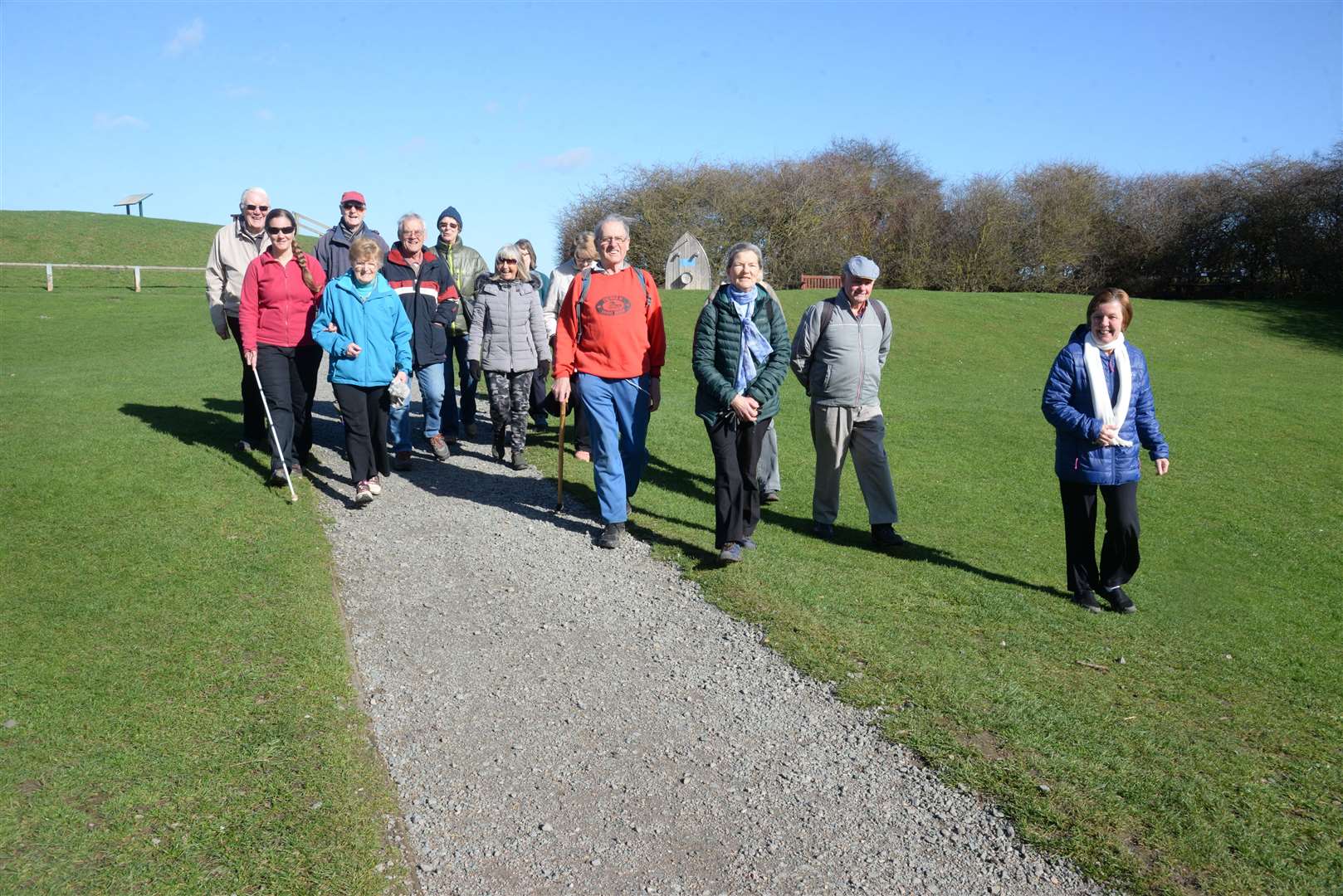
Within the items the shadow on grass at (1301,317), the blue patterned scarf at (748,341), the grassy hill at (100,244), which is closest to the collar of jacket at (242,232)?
the blue patterned scarf at (748,341)

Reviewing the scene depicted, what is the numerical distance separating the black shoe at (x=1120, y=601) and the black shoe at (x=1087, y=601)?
105mm

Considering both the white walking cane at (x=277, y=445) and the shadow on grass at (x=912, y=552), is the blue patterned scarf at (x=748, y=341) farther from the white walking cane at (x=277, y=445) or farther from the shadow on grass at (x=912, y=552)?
the white walking cane at (x=277, y=445)

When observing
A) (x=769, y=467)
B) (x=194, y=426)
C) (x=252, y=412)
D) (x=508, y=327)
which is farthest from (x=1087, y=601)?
(x=194, y=426)

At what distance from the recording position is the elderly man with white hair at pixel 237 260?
356 inches

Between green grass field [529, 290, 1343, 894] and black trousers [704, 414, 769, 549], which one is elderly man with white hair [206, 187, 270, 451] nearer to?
green grass field [529, 290, 1343, 894]

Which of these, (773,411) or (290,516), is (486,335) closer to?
(290,516)

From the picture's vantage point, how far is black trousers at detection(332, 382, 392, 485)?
8.28 meters

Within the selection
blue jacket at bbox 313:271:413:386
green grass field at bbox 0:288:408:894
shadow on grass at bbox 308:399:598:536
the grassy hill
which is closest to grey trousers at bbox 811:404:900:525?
shadow on grass at bbox 308:399:598:536

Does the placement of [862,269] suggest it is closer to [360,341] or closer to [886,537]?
[886,537]

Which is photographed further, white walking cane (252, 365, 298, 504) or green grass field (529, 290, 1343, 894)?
white walking cane (252, 365, 298, 504)

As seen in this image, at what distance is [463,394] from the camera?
38.1ft

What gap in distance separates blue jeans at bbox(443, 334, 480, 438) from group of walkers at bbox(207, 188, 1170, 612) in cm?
29

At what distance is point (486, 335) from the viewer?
32.8ft

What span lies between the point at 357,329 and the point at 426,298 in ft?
5.70
